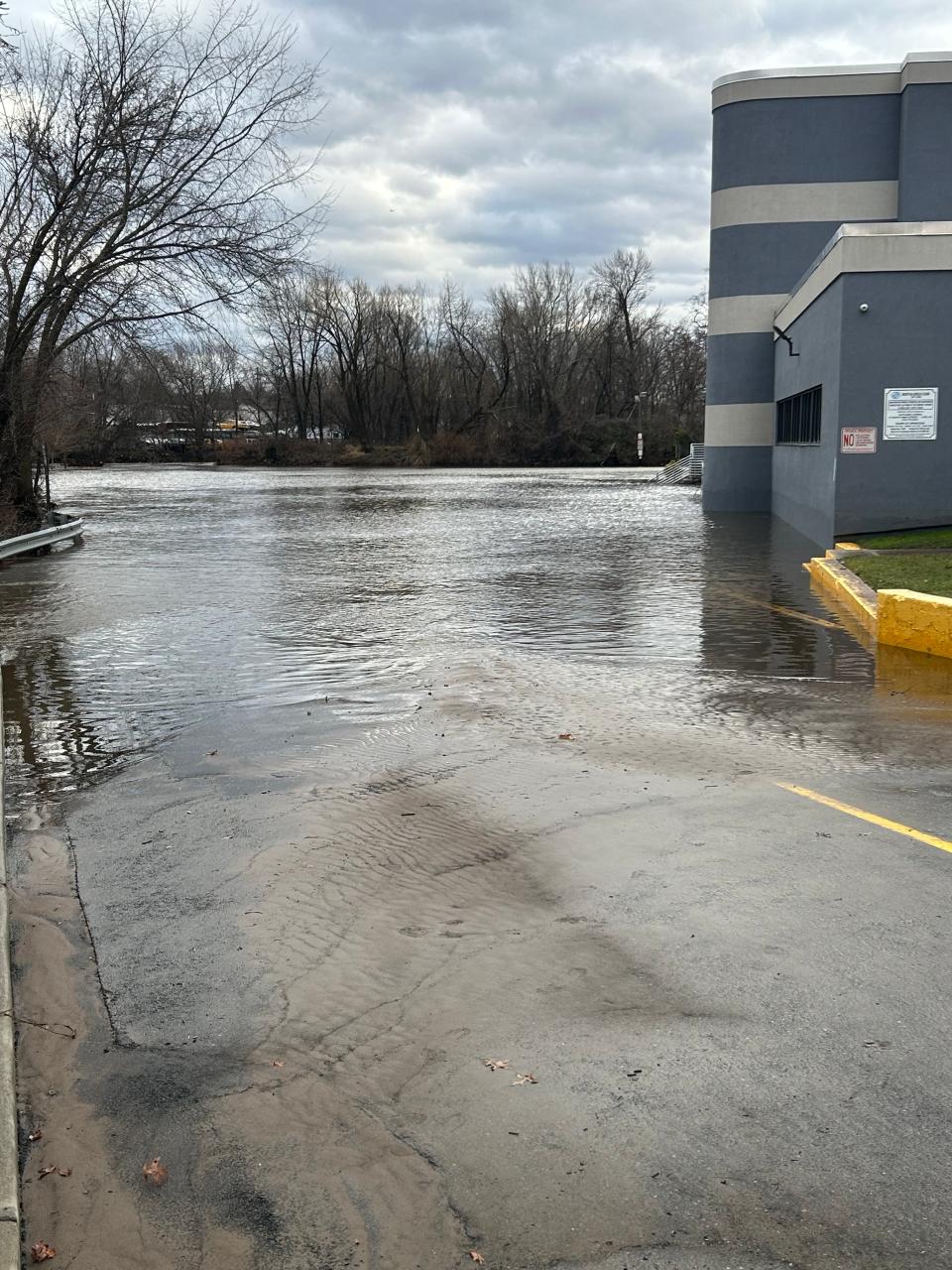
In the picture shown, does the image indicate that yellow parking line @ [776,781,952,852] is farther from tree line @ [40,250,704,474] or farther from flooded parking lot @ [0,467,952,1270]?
tree line @ [40,250,704,474]

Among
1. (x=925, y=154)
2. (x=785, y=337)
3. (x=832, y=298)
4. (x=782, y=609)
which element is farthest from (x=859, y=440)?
(x=925, y=154)

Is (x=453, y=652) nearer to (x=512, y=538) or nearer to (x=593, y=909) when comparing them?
(x=593, y=909)

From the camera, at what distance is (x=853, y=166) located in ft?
106

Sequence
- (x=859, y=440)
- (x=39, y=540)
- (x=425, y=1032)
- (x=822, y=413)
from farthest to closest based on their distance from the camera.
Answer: (x=39, y=540) < (x=822, y=413) < (x=859, y=440) < (x=425, y=1032)

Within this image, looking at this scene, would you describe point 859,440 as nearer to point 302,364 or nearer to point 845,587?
point 845,587

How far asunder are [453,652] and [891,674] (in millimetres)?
4265

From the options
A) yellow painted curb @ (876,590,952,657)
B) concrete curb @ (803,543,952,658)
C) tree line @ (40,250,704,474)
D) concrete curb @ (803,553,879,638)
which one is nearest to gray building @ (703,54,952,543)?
concrete curb @ (803,553,879,638)

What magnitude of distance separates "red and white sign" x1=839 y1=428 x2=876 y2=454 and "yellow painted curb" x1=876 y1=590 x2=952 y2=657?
334 inches

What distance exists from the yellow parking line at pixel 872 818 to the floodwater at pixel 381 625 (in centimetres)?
123

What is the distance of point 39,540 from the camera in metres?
24.0

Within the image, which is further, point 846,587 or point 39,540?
point 39,540

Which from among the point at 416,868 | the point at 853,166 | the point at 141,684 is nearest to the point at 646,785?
the point at 416,868

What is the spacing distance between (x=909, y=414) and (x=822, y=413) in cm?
280

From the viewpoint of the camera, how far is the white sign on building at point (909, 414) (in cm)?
2022
